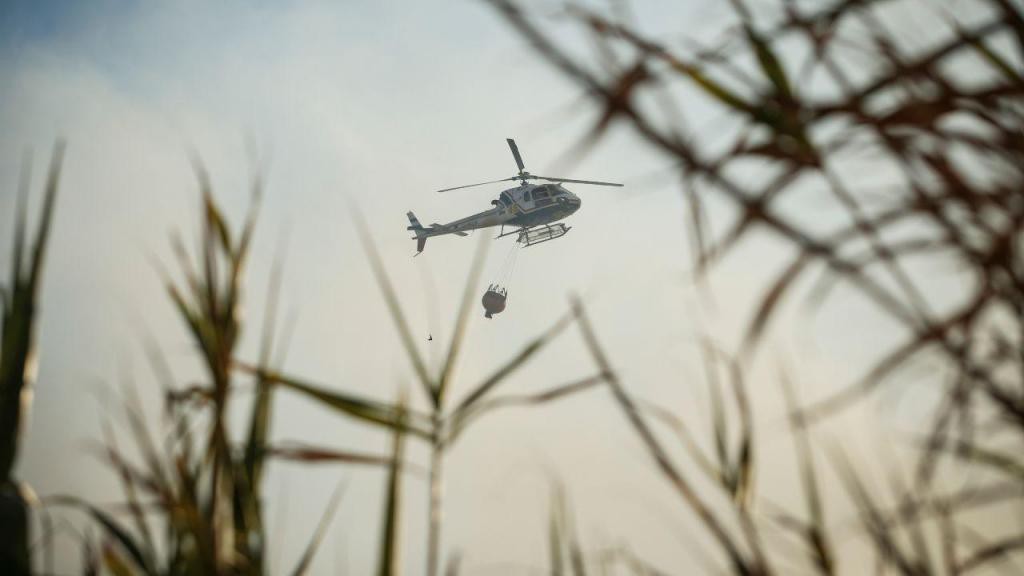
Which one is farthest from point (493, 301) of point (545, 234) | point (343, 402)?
point (343, 402)

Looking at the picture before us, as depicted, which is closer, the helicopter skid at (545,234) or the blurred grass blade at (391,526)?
the blurred grass blade at (391,526)

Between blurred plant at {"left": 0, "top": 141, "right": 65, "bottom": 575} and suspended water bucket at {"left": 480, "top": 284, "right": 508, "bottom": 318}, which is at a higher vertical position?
suspended water bucket at {"left": 480, "top": 284, "right": 508, "bottom": 318}

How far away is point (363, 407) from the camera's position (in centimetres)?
193

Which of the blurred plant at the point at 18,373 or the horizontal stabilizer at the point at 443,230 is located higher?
the horizontal stabilizer at the point at 443,230

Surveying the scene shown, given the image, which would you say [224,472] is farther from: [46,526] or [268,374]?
[46,526]

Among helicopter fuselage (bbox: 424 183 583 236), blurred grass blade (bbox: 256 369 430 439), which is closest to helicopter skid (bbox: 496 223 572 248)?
helicopter fuselage (bbox: 424 183 583 236)

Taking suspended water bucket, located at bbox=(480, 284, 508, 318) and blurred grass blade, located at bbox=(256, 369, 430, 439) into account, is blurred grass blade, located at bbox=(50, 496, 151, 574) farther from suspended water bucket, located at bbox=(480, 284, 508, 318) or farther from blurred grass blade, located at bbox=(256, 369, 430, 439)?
suspended water bucket, located at bbox=(480, 284, 508, 318)

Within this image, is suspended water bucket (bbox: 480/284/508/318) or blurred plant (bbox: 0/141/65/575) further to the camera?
suspended water bucket (bbox: 480/284/508/318)

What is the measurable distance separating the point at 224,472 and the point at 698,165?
1.15 m

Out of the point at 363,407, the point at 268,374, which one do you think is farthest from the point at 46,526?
the point at 363,407

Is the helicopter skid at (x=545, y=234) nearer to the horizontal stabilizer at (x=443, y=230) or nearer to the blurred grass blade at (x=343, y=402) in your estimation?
the horizontal stabilizer at (x=443, y=230)

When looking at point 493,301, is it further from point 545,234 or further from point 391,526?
point 391,526

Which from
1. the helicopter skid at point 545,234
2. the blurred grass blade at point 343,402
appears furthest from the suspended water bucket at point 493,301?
the blurred grass blade at point 343,402

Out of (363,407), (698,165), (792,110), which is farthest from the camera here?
(363,407)
